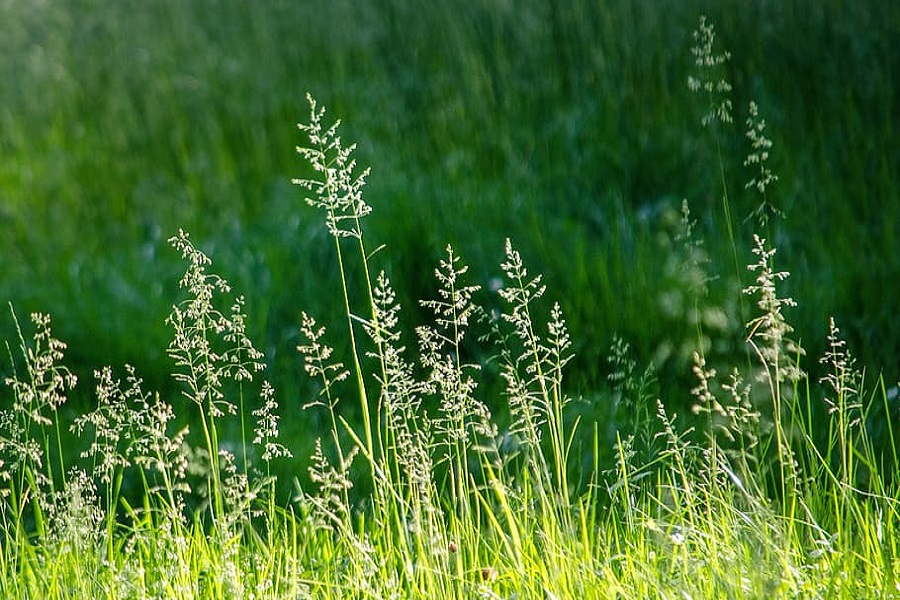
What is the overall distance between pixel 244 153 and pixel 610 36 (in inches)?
84.9

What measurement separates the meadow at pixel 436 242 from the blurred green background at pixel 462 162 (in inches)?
0.7

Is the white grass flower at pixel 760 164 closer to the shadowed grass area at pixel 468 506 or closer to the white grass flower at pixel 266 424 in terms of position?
the shadowed grass area at pixel 468 506

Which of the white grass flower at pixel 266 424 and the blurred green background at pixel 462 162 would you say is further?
the blurred green background at pixel 462 162

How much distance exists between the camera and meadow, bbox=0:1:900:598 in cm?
335

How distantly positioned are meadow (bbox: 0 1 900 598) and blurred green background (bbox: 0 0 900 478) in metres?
0.02

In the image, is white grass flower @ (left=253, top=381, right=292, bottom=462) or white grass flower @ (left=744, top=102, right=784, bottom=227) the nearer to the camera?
white grass flower @ (left=253, top=381, right=292, bottom=462)

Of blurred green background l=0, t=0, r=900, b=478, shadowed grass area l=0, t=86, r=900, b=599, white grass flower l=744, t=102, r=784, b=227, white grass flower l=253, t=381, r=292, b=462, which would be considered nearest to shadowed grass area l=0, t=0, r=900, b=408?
blurred green background l=0, t=0, r=900, b=478

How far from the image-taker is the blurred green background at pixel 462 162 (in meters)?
4.58

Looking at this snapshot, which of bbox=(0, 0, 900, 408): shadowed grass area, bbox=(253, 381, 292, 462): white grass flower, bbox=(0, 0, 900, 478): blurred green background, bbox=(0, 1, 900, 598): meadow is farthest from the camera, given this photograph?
bbox=(0, 0, 900, 408): shadowed grass area

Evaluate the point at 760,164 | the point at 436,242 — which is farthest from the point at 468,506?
the point at 436,242

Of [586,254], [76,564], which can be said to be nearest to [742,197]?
[586,254]

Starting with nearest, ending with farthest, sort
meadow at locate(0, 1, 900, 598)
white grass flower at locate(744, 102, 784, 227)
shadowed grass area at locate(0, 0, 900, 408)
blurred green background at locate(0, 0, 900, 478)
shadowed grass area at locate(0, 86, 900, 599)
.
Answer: shadowed grass area at locate(0, 86, 900, 599), white grass flower at locate(744, 102, 784, 227), meadow at locate(0, 1, 900, 598), blurred green background at locate(0, 0, 900, 478), shadowed grass area at locate(0, 0, 900, 408)

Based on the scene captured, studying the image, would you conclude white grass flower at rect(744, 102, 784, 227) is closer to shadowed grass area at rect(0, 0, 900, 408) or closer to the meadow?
the meadow

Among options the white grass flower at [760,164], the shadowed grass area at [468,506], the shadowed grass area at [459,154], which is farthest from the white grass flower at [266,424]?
the shadowed grass area at [459,154]
